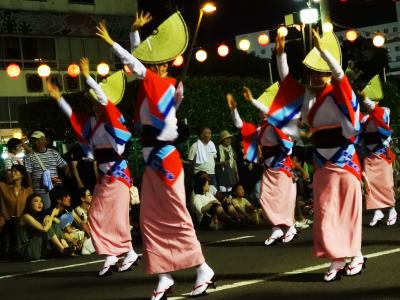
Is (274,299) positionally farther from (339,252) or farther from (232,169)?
(232,169)

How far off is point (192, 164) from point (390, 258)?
6.61 meters

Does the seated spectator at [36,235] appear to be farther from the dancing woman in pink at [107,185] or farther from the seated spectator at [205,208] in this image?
the seated spectator at [205,208]

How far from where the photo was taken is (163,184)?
21.4 ft

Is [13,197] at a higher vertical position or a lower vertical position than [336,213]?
higher

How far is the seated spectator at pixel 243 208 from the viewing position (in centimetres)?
1287

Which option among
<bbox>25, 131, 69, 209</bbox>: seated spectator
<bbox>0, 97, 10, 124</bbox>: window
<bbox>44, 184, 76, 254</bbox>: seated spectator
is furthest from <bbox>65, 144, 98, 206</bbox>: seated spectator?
<bbox>0, 97, 10, 124</bbox>: window

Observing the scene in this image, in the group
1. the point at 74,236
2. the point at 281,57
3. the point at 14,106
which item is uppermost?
the point at 14,106

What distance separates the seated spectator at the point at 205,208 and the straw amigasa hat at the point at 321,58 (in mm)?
5700

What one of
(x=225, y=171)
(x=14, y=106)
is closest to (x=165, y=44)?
(x=225, y=171)

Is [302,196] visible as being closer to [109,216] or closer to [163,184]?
[109,216]

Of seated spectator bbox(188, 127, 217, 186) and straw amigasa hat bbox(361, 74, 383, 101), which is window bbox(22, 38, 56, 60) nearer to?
seated spectator bbox(188, 127, 217, 186)

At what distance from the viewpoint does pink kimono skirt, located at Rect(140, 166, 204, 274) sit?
254 inches

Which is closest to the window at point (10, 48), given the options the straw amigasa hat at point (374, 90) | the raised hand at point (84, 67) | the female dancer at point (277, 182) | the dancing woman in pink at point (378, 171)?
the straw amigasa hat at point (374, 90)

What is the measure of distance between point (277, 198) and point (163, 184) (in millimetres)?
3697
